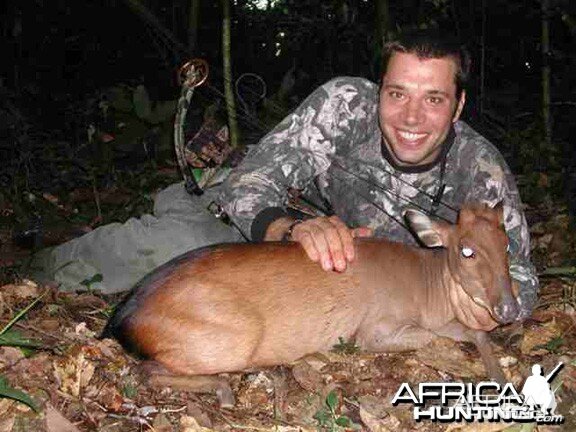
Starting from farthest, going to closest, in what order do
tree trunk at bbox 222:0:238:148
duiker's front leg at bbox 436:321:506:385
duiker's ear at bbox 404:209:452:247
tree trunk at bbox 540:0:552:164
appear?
tree trunk at bbox 222:0:238:148, tree trunk at bbox 540:0:552:164, duiker's ear at bbox 404:209:452:247, duiker's front leg at bbox 436:321:506:385

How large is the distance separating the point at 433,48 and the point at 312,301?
1.98m

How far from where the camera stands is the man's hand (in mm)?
4258

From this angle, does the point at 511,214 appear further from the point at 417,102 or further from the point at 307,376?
the point at 307,376

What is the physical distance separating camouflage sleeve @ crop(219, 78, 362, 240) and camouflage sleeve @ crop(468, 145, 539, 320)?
1.06 meters

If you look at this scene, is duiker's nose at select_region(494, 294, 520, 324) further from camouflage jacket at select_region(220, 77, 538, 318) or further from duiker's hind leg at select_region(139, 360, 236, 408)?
duiker's hind leg at select_region(139, 360, 236, 408)

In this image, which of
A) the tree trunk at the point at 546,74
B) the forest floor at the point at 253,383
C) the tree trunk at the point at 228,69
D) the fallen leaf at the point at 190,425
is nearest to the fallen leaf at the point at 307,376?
Answer: the forest floor at the point at 253,383

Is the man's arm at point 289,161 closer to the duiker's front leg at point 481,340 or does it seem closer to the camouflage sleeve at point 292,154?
the camouflage sleeve at point 292,154

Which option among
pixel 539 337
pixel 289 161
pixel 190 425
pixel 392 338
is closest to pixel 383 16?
pixel 289 161

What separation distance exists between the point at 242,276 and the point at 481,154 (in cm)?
212

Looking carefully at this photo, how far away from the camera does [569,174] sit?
7527 mm

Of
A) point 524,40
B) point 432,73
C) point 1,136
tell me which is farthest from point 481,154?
point 1,136

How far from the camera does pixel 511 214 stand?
4938 mm

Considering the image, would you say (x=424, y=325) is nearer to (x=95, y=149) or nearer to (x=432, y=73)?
(x=432, y=73)

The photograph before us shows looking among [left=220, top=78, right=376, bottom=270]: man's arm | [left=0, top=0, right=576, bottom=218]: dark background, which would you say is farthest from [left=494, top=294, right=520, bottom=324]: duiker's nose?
[left=0, top=0, right=576, bottom=218]: dark background
